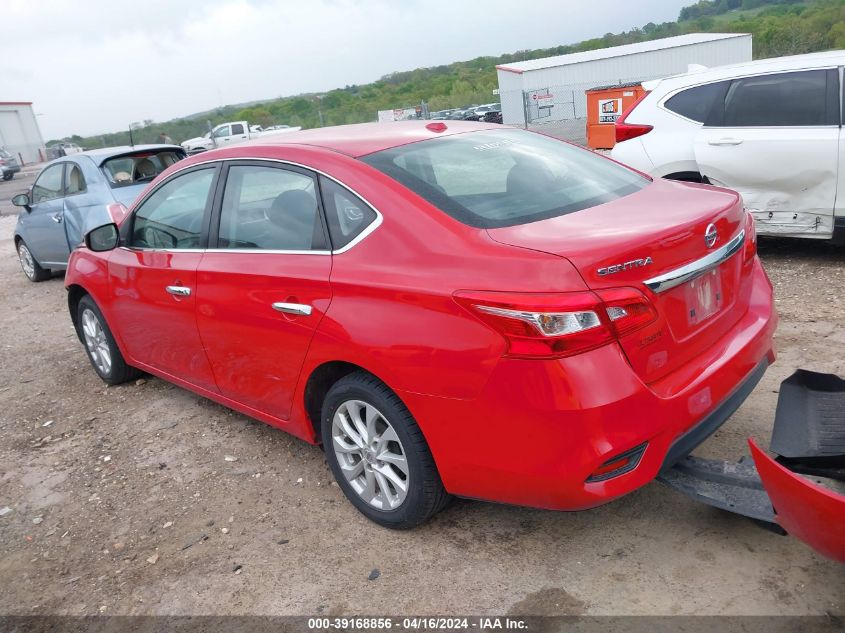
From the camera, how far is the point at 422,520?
2957 millimetres

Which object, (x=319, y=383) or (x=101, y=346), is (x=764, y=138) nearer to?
(x=319, y=383)

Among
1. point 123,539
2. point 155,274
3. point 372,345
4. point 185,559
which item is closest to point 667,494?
point 372,345

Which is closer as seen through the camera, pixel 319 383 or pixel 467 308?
pixel 467 308

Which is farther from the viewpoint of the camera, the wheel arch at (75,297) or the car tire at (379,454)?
the wheel arch at (75,297)

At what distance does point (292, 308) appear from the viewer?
308 cm

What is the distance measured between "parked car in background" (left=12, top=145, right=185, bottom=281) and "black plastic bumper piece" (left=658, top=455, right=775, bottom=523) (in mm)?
6812

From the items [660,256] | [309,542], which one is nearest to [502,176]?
[660,256]

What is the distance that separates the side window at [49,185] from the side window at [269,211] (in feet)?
20.5

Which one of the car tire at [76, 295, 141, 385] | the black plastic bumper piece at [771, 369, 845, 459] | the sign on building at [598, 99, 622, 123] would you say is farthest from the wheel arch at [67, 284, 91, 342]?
the sign on building at [598, 99, 622, 123]

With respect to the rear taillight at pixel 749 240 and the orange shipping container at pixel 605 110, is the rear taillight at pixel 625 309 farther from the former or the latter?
the orange shipping container at pixel 605 110

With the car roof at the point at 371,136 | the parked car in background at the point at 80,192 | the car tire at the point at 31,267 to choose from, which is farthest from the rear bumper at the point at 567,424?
the car tire at the point at 31,267

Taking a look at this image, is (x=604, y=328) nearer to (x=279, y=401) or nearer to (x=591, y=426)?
(x=591, y=426)

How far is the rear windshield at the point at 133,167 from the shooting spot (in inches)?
325

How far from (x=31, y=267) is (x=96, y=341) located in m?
5.47
